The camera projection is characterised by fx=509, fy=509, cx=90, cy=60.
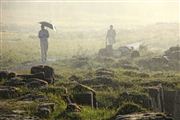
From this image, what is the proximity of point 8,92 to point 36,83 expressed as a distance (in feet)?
4.87

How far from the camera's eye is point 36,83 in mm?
16109

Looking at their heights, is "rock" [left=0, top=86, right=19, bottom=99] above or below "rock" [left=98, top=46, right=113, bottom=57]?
below

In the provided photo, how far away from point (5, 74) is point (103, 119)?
222 inches

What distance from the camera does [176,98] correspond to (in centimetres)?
1750

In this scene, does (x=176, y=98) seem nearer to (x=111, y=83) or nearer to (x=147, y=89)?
(x=147, y=89)

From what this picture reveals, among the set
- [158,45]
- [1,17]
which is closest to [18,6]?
[1,17]

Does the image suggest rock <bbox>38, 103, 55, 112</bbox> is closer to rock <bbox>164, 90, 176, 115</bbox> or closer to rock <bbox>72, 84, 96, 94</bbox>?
rock <bbox>72, 84, 96, 94</bbox>

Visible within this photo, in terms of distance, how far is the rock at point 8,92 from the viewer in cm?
1463

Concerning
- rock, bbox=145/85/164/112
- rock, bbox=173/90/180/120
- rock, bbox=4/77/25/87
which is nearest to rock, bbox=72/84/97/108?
rock, bbox=4/77/25/87

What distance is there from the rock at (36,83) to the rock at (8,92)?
862 millimetres

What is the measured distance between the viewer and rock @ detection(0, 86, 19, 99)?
48.0 feet

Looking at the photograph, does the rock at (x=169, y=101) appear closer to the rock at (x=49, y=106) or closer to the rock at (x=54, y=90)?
the rock at (x=54, y=90)

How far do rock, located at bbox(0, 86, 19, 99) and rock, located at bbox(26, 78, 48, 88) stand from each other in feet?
2.83

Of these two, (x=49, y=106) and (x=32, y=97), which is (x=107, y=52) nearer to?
(x=32, y=97)
